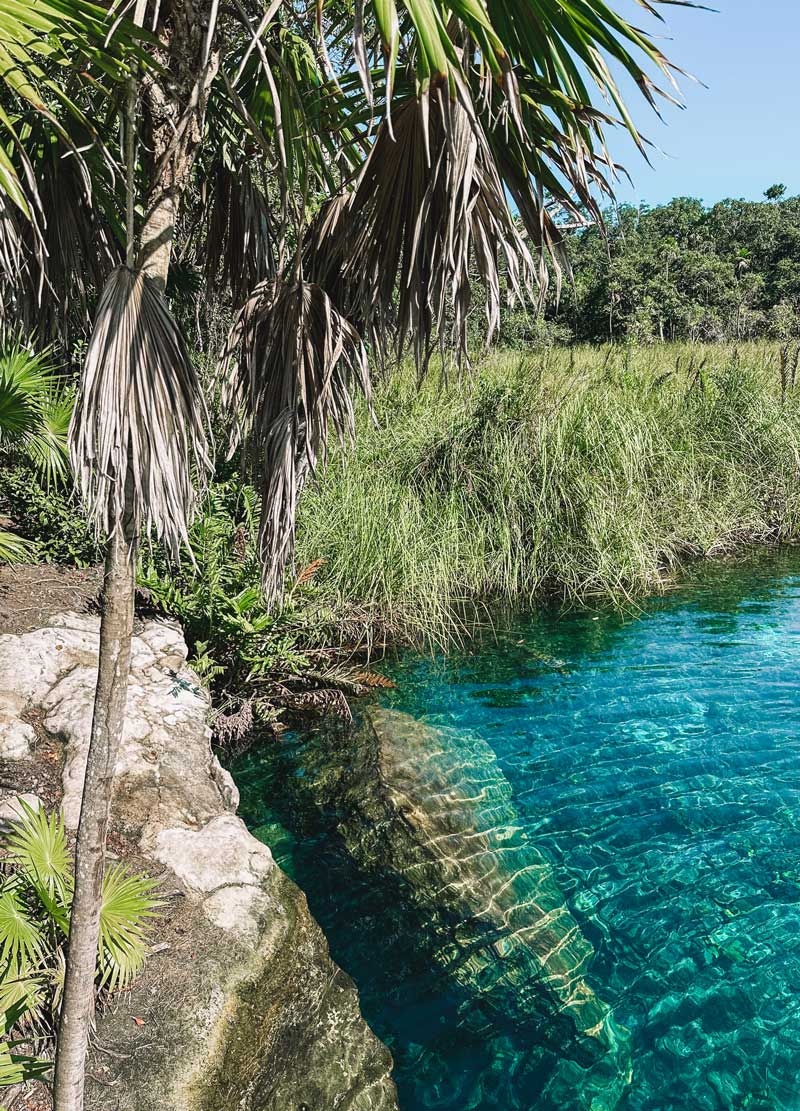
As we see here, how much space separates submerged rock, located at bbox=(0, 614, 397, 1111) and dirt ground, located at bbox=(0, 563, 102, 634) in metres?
0.60

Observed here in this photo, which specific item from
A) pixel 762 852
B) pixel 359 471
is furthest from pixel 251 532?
pixel 762 852

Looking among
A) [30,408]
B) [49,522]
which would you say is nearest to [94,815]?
[30,408]

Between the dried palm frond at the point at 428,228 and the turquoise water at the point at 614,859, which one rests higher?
the dried palm frond at the point at 428,228

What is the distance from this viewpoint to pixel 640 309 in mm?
25062

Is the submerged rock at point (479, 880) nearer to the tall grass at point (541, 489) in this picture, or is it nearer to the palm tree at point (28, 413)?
the tall grass at point (541, 489)

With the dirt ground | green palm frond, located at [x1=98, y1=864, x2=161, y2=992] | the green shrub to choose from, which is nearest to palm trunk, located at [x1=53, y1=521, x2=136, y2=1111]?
green palm frond, located at [x1=98, y1=864, x2=161, y2=992]

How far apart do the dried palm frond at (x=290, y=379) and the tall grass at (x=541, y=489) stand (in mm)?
3705

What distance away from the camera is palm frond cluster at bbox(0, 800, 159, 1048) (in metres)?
2.39

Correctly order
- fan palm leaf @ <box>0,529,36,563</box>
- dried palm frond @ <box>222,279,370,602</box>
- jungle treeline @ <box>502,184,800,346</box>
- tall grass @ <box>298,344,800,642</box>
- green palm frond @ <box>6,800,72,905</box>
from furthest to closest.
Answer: jungle treeline @ <box>502,184,800,346</box>, tall grass @ <box>298,344,800,642</box>, fan palm leaf @ <box>0,529,36,563</box>, green palm frond @ <box>6,800,72,905</box>, dried palm frond @ <box>222,279,370,602</box>

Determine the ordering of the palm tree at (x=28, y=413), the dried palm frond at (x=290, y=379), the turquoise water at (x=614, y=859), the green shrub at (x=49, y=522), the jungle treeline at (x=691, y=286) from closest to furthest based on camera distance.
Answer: the dried palm frond at (x=290, y=379) → the turquoise water at (x=614, y=859) → the palm tree at (x=28, y=413) → the green shrub at (x=49, y=522) → the jungle treeline at (x=691, y=286)

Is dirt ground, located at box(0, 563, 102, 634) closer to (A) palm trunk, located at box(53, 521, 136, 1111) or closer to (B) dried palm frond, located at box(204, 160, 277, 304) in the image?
(B) dried palm frond, located at box(204, 160, 277, 304)

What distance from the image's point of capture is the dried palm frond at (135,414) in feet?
5.58

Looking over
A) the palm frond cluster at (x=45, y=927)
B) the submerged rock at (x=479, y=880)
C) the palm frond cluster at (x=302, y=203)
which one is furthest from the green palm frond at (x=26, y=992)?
the submerged rock at (x=479, y=880)

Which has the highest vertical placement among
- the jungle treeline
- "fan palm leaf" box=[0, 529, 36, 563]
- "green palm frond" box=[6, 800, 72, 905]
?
the jungle treeline
